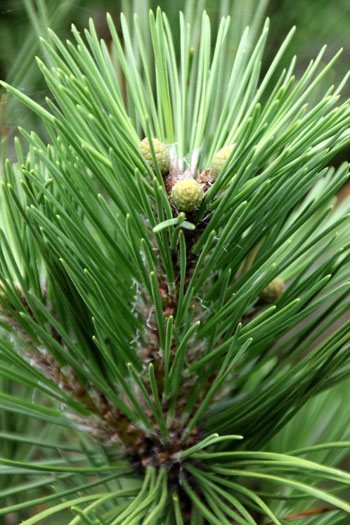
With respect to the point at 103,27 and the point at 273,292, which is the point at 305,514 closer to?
the point at 273,292

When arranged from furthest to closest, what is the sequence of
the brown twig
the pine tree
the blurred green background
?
the blurred green background, the brown twig, the pine tree

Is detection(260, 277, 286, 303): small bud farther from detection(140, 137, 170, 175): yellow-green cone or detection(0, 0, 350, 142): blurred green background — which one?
detection(0, 0, 350, 142): blurred green background

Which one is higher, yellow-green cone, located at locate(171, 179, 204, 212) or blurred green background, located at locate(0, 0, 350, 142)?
blurred green background, located at locate(0, 0, 350, 142)

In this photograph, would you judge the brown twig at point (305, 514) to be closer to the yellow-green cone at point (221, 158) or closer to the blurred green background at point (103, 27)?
the yellow-green cone at point (221, 158)

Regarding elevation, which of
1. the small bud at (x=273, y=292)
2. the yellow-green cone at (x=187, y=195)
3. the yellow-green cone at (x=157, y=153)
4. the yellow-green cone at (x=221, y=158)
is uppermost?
the yellow-green cone at (x=157, y=153)

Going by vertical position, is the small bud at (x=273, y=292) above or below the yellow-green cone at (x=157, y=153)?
below

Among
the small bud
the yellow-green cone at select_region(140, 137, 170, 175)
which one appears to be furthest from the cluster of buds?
the small bud

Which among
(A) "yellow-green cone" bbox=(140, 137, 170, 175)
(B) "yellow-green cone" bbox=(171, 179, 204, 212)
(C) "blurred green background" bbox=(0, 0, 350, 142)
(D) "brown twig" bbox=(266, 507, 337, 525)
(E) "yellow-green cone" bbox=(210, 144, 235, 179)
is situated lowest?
(D) "brown twig" bbox=(266, 507, 337, 525)

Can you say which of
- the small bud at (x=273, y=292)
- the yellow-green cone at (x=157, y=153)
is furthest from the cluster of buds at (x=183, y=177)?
the small bud at (x=273, y=292)
